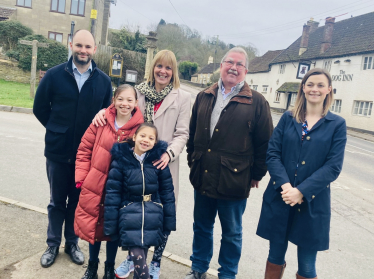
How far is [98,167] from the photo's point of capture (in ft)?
9.48

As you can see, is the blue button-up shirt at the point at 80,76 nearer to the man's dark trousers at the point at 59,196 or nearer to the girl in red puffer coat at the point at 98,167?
the girl in red puffer coat at the point at 98,167

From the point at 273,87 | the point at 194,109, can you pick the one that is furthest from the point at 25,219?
the point at 273,87

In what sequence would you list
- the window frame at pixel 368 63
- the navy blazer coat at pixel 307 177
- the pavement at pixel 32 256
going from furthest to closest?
the window frame at pixel 368 63
the pavement at pixel 32 256
the navy blazer coat at pixel 307 177

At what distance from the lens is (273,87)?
1615 inches

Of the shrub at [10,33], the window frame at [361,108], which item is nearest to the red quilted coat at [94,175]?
the window frame at [361,108]

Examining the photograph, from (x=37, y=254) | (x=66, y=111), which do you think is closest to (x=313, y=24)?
(x=66, y=111)

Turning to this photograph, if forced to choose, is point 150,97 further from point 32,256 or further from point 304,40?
point 304,40

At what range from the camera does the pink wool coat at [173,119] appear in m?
3.22

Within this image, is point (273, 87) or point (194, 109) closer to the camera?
point (194, 109)

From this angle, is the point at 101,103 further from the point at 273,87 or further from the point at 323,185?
the point at 273,87

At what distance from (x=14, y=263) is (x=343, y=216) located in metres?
5.03

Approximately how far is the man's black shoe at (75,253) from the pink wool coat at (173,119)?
121 cm

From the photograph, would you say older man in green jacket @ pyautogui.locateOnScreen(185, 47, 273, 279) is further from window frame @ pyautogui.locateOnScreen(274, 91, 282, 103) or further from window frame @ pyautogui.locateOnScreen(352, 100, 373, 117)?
window frame @ pyautogui.locateOnScreen(274, 91, 282, 103)

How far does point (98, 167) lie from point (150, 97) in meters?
0.84
